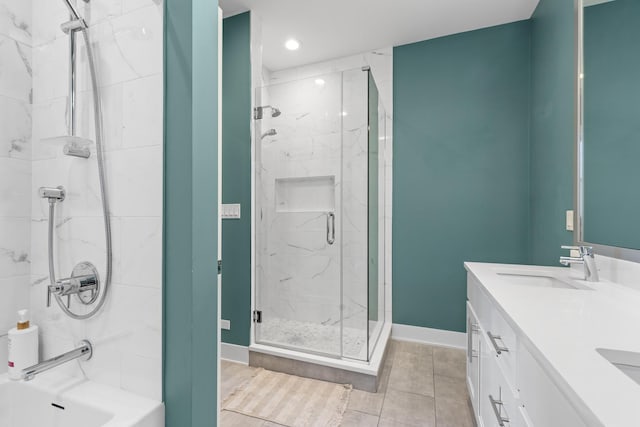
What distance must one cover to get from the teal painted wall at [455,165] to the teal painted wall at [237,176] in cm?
143

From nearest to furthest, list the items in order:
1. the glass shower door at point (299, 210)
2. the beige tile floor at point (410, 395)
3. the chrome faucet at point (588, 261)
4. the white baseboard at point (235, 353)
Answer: the chrome faucet at point (588, 261) < the beige tile floor at point (410, 395) < the white baseboard at point (235, 353) < the glass shower door at point (299, 210)

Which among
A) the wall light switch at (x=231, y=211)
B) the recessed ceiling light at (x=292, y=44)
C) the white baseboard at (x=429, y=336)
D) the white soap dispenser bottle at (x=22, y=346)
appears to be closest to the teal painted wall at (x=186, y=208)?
the white soap dispenser bottle at (x=22, y=346)

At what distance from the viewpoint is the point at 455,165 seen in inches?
102

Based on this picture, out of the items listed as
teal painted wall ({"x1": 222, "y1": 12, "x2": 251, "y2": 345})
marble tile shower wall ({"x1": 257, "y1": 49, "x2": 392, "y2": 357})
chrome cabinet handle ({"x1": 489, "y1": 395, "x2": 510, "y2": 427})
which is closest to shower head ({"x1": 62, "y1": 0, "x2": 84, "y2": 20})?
teal painted wall ({"x1": 222, "y1": 12, "x2": 251, "y2": 345})

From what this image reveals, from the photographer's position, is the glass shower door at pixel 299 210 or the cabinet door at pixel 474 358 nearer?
the cabinet door at pixel 474 358

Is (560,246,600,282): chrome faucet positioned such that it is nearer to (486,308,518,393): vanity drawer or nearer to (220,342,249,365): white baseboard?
(486,308,518,393): vanity drawer

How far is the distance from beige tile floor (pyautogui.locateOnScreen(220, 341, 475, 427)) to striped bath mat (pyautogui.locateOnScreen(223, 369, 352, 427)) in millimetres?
54

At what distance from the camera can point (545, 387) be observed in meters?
0.62

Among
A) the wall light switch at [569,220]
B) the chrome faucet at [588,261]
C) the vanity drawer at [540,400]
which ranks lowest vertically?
the vanity drawer at [540,400]

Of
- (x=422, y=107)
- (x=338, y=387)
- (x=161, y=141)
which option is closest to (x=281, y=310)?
(x=338, y=387)

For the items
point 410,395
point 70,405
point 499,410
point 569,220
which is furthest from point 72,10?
point 569,220

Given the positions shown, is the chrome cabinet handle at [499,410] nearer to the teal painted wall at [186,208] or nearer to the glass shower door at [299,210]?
the teal painted wall at [186,208]

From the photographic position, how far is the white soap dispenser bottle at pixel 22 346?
1074 millimetres

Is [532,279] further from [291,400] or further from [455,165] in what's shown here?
[291,400]
